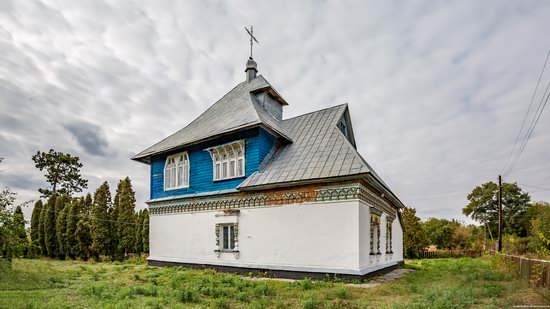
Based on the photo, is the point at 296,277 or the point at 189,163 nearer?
the point at 296,277

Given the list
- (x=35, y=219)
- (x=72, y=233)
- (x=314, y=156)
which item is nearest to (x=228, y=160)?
(x=314, y=156)

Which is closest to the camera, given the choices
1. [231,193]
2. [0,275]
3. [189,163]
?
[0,275]

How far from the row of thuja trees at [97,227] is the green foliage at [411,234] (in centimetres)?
1786

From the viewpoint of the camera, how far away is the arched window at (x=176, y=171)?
1555 cm

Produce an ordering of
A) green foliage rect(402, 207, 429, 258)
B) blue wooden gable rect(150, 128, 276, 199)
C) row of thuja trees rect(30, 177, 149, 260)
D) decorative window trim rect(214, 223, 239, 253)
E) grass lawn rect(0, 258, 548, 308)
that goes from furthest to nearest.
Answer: green foliage rect(402, 207, 429, 258) < row of thuja trees rect(30, 177, 149, 260) < blue wooden gable rect(150, 128, 276, 199) < decorative window trim rect(214, 223, 239, 253) < grass lawn rect(0, 258, 548, 308)

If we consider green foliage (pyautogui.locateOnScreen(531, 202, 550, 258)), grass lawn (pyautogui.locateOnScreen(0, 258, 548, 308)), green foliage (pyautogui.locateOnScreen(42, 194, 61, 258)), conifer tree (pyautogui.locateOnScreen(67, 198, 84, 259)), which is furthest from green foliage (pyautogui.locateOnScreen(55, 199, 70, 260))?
green foliage (pyautogui.locateOnScreen(531, 202, 550, 258))

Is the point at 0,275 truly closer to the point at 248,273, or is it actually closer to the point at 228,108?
the point at 248,273

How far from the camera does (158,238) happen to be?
16156 millimetres

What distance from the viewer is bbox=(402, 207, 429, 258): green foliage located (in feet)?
85.2

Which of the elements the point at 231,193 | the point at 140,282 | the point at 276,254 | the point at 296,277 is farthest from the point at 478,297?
the point at 140,282

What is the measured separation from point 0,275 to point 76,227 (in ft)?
41.7

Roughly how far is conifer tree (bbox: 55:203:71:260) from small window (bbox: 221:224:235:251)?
47.2ft

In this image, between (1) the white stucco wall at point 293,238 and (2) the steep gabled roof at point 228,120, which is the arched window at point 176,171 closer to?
(2) the steep gabled roof at point 228,120

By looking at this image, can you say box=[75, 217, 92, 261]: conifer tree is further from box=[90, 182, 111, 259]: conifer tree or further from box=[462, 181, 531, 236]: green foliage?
box=[462, 181, 531, 236]: green foliage
